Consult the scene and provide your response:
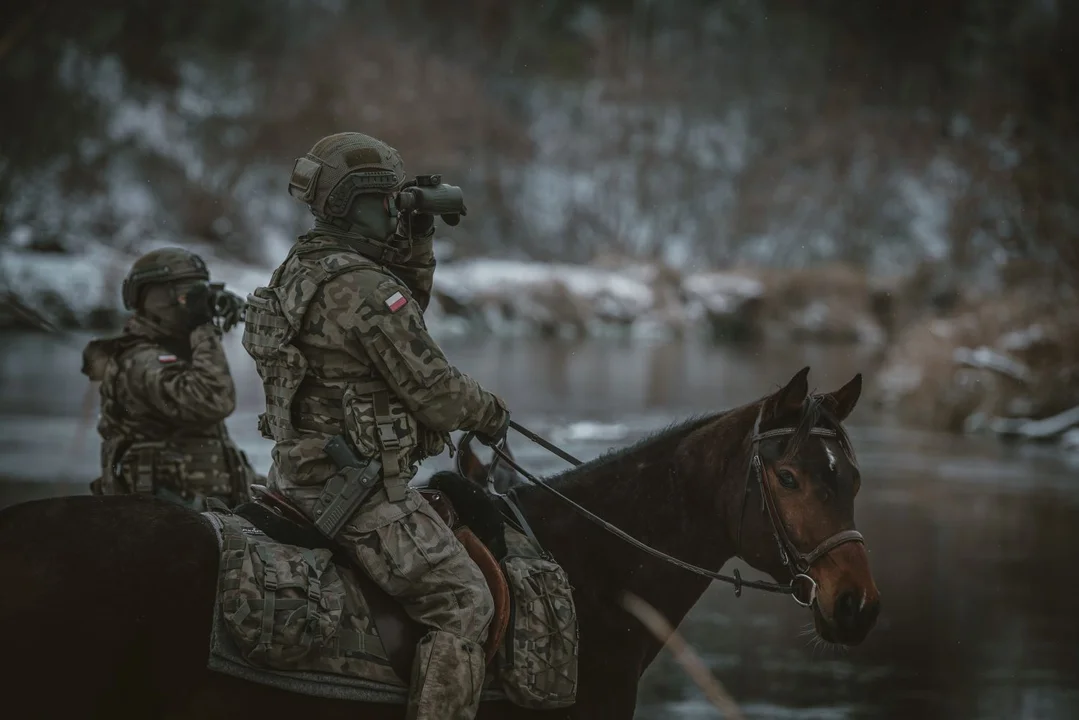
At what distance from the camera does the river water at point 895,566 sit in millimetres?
7336

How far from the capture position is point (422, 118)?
86.3 m

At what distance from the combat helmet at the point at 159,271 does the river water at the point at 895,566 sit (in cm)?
104

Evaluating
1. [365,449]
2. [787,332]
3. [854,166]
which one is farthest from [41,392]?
[854,166]

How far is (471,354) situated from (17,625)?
33490mm

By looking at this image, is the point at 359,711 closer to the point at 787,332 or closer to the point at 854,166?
the point at 787,332

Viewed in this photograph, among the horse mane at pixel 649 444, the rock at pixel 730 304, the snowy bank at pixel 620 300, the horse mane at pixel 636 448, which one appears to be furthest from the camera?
the rock at pixel 730 304

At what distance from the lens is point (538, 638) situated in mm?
3395

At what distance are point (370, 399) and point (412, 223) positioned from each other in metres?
0.59

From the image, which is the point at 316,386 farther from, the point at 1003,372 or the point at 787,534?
the point at 1003,372

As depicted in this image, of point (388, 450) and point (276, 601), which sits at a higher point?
point (388, 450)

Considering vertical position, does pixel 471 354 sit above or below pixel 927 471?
above

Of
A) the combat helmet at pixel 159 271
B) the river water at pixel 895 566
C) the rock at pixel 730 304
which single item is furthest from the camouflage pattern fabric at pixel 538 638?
the rock at pixel 730 304

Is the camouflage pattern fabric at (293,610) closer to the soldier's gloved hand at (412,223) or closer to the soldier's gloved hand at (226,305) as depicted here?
the soldier's gloved hand at (412,223)

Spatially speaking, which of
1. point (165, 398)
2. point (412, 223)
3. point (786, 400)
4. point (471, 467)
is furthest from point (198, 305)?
point (786, 400)
